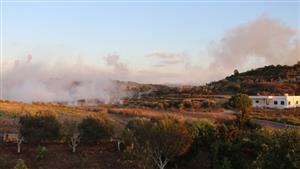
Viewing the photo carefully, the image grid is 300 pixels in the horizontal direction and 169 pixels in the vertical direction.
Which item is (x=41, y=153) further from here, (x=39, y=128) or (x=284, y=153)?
(x=284, y=153)

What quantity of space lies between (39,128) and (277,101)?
170ft

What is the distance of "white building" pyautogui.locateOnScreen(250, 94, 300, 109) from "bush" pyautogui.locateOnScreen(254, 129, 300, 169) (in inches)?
2288

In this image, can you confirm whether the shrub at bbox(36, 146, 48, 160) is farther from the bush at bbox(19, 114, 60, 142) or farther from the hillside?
the hillside

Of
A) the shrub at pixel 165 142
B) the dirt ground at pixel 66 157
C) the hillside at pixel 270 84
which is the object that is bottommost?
the dirt ground at pixel 66 157

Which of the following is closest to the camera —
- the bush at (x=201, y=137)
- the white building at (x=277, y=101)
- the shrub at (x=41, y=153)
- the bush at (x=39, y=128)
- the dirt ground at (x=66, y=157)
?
the dirt ground at (x=66, y=157)

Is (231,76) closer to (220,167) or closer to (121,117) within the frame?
(121,117)

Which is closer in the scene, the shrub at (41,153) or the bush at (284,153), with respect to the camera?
the bush at (284,153)

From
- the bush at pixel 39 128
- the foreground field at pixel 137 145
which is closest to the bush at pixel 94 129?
the foreground field at pixel 137 145

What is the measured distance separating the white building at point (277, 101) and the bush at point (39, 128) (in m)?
47.7

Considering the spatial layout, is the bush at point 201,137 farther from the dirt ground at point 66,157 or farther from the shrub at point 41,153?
the shrub at point 41,153

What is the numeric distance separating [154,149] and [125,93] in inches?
3009

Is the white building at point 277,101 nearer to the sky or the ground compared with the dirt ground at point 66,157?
nearer to the sky

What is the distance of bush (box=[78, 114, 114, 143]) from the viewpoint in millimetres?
37438

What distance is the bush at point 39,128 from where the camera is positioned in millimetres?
35750
